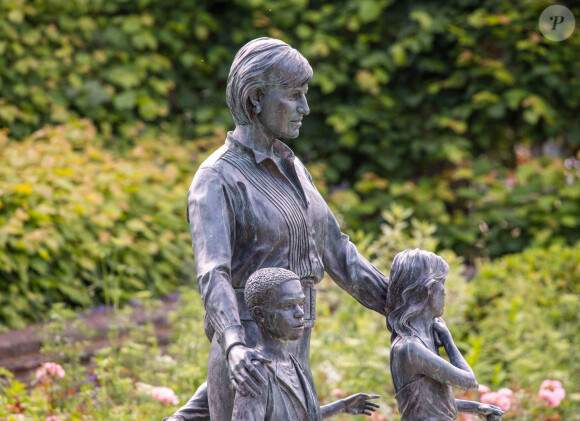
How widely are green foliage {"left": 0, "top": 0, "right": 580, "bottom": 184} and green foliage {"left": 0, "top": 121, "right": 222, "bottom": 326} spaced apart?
1.03 metres

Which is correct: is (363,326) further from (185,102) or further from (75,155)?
(185,102)

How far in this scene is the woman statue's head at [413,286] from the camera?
10.9 ft

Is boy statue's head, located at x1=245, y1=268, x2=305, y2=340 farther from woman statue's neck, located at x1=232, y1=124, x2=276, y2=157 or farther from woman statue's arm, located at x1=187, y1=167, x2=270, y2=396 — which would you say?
woman statue's neck, located at x1=232, y1=124, x2=276, y2=157

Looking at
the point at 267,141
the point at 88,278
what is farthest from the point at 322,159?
the point at 267,141

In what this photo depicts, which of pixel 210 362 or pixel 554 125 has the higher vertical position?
pixel 554 125

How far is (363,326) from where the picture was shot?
6.77m

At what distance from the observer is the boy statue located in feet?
9.68

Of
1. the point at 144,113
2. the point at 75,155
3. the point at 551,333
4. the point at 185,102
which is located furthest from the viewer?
the point at 185,102

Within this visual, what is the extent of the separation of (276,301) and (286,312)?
Answer: 0.05 m

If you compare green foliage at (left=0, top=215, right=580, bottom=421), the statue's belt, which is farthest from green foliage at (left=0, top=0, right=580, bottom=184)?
the statue's belt

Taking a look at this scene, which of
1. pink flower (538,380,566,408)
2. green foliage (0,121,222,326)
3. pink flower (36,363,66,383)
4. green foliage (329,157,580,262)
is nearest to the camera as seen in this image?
pink flower (36,363,66,383)

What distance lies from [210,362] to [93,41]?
7163 mm

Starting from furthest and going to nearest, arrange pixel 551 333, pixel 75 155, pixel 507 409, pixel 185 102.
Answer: pixel 185 102
pixel 75 155
pixel 551 333
pixel 507 409

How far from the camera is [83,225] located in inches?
295
